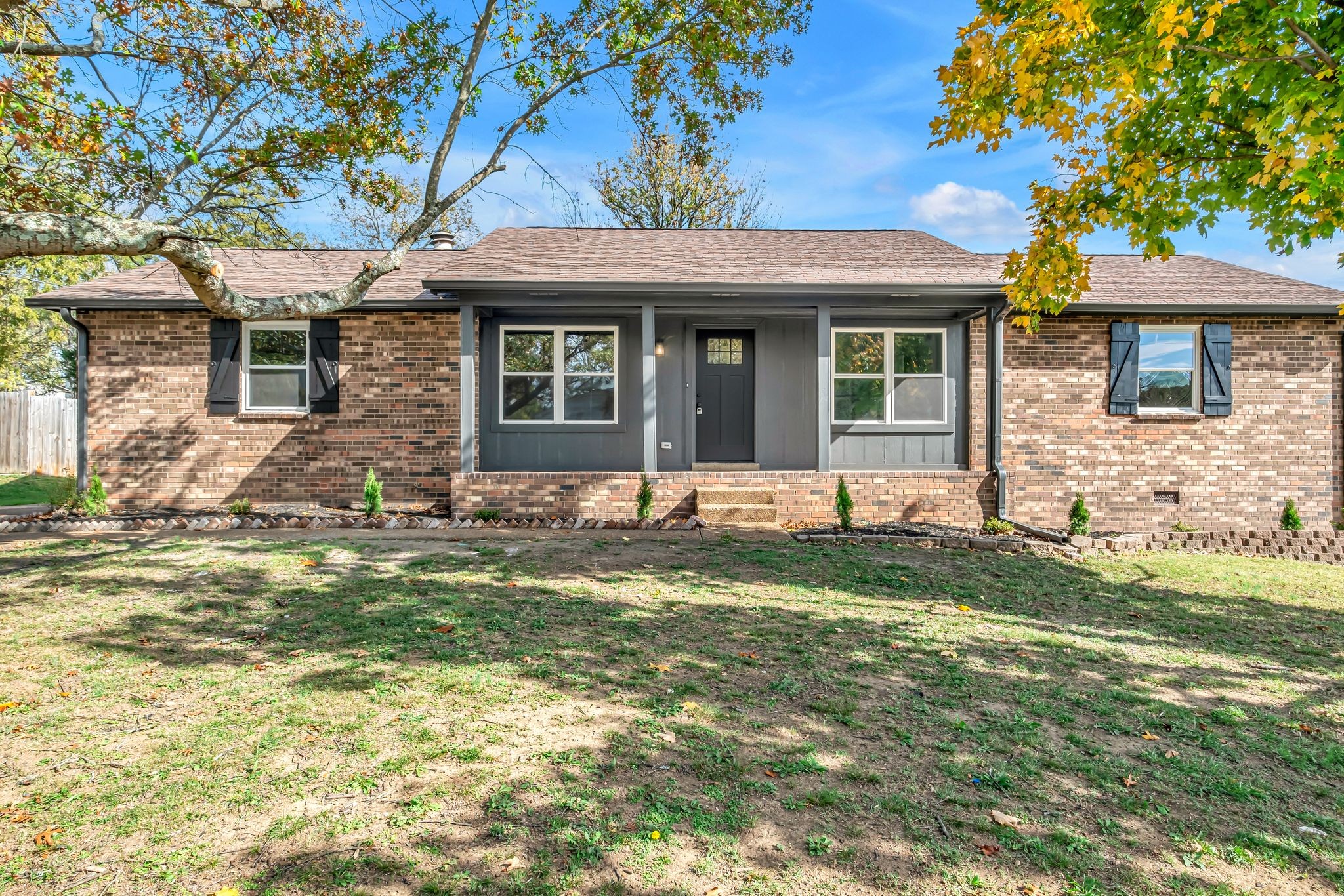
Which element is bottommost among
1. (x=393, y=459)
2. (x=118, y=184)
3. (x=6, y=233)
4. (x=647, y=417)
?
(x=393, y=459)

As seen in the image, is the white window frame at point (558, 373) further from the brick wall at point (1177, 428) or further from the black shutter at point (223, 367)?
the brick wall at point (1177, 428)

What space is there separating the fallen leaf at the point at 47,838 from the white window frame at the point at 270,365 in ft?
28.4

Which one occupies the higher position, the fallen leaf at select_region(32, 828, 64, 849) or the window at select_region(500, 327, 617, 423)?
the window at select_region(500, 327, 617, 423)

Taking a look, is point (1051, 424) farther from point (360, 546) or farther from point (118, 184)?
point (118, 184)

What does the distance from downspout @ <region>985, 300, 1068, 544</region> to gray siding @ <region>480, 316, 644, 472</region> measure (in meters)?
5.08

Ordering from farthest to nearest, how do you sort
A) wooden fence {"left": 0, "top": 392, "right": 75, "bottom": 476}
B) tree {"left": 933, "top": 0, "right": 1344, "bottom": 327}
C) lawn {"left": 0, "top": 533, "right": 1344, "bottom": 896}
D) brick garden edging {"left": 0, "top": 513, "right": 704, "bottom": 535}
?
wooden fence {"left": 0, "top": 392, "right": 75, "bottom": 476}
brick garden edging {"left": 0, "top": 513, "right": 704, "bottom": 535}
tree {"left": 933, "top": 0, "right": 1344, "bottom": 327}
lawn {"left": 0, "top": 533, "right": 1344, "bottom": 896}

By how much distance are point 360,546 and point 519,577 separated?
217 cm

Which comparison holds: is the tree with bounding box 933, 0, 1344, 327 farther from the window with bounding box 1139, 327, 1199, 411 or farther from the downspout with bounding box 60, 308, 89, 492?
the downspout with bounding box 60, 308, 89, 492

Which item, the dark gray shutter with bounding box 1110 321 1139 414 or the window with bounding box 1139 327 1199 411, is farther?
the window with bounding box 1139 327 1199 411

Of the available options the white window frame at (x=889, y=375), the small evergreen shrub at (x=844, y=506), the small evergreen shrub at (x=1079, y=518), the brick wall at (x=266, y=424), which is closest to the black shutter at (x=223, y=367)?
the brick wall at (x=266, y=424)

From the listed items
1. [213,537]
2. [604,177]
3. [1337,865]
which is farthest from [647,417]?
[604,177]

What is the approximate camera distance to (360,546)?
6773 mm

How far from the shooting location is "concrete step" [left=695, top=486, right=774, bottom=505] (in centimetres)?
887

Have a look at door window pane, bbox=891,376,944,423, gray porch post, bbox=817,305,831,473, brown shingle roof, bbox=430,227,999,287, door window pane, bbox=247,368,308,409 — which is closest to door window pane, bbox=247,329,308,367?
door window pane, bbox=247,368,308,409
